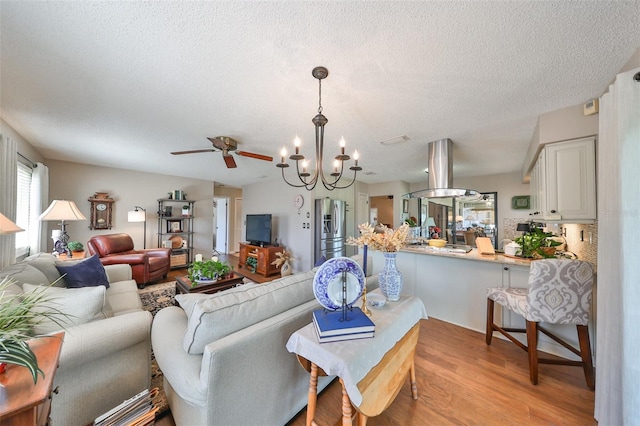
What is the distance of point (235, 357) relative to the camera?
1.08 meters

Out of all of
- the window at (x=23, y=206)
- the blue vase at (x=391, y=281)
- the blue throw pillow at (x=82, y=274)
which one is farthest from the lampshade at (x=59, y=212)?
the blue vase at (x=391, y=281)

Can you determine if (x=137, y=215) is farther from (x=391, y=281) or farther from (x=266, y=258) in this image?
(x=391, y=281)

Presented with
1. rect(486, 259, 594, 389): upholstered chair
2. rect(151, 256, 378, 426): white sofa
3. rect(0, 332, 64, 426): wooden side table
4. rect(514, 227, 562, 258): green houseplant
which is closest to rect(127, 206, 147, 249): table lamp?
rect(151, 256, 378, 426): white sofa

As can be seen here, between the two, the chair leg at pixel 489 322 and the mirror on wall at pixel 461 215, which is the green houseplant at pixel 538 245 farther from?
the mirror on wall at pixel 461 215

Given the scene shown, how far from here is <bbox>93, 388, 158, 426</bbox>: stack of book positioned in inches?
41.7

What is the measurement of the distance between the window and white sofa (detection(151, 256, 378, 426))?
10.9 ft

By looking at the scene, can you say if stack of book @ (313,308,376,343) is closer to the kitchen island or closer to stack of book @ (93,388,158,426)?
stack of book @ (93,388,158,426)

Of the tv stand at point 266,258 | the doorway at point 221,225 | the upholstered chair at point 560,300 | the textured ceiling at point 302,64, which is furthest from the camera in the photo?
the doorway at point 221,225

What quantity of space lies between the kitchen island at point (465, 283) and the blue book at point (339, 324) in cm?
206

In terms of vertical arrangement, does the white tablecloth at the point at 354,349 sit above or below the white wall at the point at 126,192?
below

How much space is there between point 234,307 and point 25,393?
2.36 ft

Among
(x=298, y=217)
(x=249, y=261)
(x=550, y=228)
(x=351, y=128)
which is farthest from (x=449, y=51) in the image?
(x=249, y=261)

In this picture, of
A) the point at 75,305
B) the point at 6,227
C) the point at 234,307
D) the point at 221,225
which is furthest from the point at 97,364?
the point at 221,225

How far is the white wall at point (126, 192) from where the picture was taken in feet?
14.0
